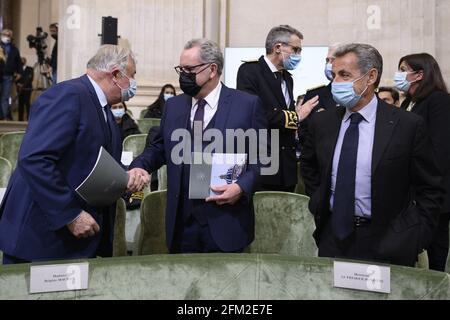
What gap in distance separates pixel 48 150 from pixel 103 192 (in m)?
0.28

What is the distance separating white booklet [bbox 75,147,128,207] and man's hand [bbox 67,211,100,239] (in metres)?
0.06

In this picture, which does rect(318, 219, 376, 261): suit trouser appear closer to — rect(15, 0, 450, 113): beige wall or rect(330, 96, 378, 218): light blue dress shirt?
rect(330, 96, 378, 218): light blue dress shirt

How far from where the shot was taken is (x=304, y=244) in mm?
3098

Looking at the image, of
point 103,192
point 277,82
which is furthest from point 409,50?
point 103,192

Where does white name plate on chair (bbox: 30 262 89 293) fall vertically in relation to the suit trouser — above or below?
above

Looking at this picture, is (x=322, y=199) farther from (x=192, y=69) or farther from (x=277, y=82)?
(x=277, y=82)

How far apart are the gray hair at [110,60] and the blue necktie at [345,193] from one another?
3.33ft

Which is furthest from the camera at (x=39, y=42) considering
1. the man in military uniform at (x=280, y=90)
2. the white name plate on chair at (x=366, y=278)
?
the white name plate on chair at (x=366, y=278)

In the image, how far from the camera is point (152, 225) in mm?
3479

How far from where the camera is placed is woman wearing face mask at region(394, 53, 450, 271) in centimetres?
370

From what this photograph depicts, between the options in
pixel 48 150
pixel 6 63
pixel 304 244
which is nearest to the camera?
pixel 48 150

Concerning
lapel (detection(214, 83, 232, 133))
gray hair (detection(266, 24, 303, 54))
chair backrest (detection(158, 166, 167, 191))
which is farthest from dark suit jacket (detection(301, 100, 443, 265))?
chair backrest (detection(158, 166, 167, 191))

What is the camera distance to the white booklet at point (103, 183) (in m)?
2.38

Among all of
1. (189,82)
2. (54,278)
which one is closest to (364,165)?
(189,82)
